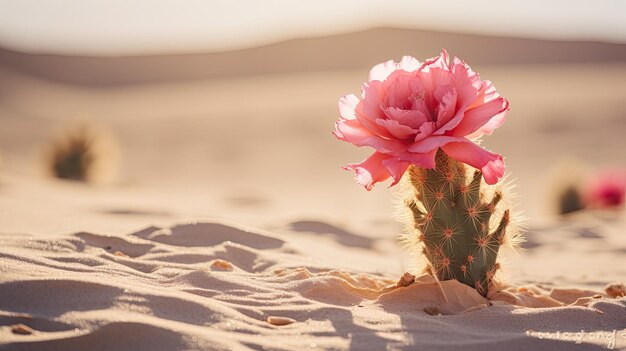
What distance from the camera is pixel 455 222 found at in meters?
2.75

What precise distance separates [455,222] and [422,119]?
0.43 m

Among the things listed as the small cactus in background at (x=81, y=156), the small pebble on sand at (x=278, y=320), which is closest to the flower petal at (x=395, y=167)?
the small pebble on sand at (x=278, y=320)

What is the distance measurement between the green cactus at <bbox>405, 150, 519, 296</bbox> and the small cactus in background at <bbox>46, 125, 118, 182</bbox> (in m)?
6.77

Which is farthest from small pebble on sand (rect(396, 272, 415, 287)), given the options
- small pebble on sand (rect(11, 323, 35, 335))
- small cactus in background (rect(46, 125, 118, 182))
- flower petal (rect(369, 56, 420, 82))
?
small cactus in background (rect(46, 125, 118, 182))

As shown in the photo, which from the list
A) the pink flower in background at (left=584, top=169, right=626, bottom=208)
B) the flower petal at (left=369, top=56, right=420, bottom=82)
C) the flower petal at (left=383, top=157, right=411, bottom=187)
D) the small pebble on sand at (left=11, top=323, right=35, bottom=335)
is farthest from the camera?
the pink flower in background at (left=584, top=169, right=626, bottom=208)

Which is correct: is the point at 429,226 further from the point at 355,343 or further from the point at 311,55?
the point at 311,55

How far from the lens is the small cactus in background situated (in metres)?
8.93

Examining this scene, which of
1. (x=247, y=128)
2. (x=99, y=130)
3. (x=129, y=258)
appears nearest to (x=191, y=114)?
(x=247, y=128)

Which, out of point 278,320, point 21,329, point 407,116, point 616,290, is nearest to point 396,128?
point 407,116

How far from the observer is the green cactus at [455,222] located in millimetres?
2730

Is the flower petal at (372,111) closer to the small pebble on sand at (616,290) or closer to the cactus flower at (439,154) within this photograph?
the cactus flower at (439,154)

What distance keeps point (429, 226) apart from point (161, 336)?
1.12 meters

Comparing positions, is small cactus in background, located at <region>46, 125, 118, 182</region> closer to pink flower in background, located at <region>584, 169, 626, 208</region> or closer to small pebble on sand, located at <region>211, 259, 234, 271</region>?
pink flower in background, located at <region>584, 169, 626, 208</region>

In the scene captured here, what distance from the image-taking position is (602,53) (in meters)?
46.4
